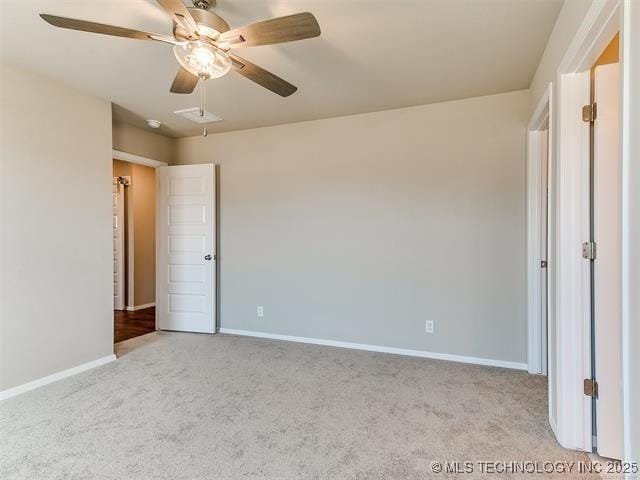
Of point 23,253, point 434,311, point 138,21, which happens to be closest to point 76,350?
point 23,253

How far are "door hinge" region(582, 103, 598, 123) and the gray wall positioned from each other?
1310mm

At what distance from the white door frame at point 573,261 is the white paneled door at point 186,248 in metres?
3.49

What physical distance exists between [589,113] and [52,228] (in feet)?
12.5

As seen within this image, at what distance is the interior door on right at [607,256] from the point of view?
1749 millimetres

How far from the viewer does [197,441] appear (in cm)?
202

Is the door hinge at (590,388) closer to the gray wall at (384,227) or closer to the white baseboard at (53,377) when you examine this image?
the gray wall at (384,227)

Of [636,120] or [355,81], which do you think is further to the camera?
[355,81]

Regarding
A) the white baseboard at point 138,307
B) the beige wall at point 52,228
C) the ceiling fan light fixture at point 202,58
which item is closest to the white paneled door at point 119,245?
the white baseboard at point 138,307

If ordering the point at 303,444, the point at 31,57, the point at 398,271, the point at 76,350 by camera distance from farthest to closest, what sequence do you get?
the point at 398,271, the point at 76,350, the point at 31,57, the point at 303,444

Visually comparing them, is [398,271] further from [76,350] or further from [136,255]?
[136,255]

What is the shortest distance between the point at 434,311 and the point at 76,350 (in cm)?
327

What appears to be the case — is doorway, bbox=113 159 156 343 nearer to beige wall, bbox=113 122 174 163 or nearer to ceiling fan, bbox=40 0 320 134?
beige wall, bbox=113 122 174 163

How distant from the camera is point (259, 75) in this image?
6.49 feet

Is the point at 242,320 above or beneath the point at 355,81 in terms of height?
beneath
